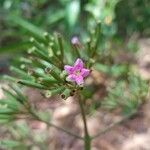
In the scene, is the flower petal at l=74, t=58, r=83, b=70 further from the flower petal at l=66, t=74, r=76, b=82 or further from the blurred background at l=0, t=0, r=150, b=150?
the blurred background at l=0, t=0, r=150, b=150

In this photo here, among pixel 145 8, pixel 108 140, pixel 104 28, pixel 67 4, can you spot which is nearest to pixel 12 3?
pixel 67 4

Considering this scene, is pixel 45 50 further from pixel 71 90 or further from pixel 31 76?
pixel 71 90

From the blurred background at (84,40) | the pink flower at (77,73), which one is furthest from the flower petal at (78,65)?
the blurred background at (84,40)

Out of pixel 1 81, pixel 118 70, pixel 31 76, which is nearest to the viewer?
pixel 31 76

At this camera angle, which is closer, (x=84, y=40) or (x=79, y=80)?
(x=79, y=80)

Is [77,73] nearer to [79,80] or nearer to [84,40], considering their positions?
[79,80]

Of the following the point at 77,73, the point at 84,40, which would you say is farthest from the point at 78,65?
the point at 84,40
